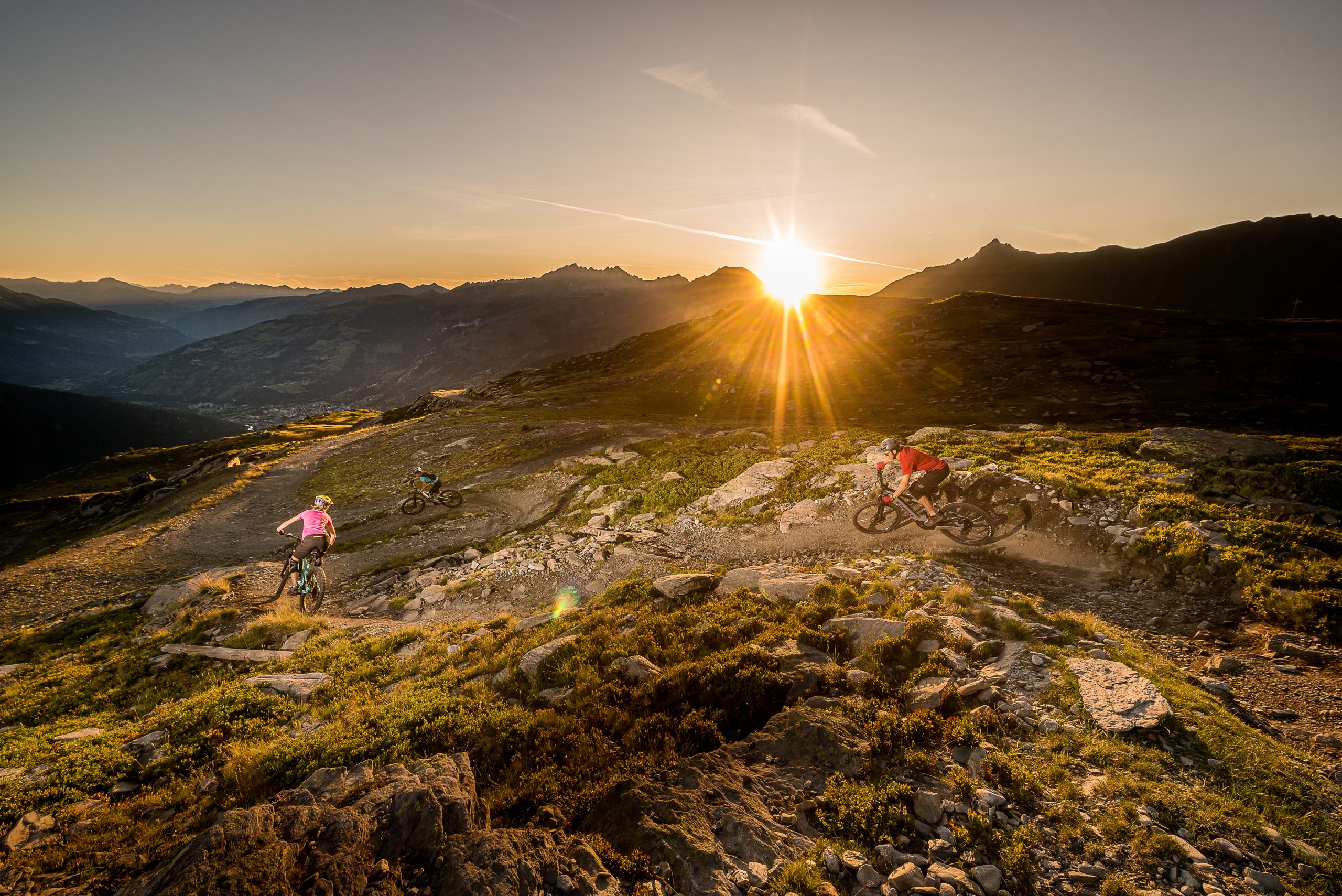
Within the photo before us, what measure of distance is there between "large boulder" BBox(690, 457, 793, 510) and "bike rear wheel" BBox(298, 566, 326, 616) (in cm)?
1619

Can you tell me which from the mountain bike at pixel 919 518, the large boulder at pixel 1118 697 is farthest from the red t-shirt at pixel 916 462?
the large boulder at pixel 1118 697

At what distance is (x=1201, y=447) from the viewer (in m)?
20.2

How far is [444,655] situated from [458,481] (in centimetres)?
2961

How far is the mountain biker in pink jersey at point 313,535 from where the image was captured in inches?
730

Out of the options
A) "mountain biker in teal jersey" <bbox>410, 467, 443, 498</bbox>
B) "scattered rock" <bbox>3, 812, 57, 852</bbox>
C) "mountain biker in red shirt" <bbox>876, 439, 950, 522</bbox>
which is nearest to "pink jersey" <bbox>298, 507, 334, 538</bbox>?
"scattered rock" <bbox>3, 812, 57, 852</bbox>

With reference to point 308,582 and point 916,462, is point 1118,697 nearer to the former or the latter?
point 916,462

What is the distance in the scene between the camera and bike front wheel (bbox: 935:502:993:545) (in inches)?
677

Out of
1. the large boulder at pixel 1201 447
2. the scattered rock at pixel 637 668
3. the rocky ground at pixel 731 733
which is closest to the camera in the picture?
the rocky ground at pixel 731 733

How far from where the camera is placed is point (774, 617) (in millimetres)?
11945

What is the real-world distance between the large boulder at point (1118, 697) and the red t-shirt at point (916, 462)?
29.7 ft

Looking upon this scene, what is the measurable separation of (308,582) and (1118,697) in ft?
79.4

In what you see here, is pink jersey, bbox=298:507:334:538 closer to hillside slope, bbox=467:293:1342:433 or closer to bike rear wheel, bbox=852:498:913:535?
bike rear wheel, bbox=852:498:913:535

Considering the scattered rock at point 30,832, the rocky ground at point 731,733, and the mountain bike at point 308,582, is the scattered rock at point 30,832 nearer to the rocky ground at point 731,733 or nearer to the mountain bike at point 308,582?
the rocky ground at point 731,733

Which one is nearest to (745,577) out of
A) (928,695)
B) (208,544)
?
(928,695)
